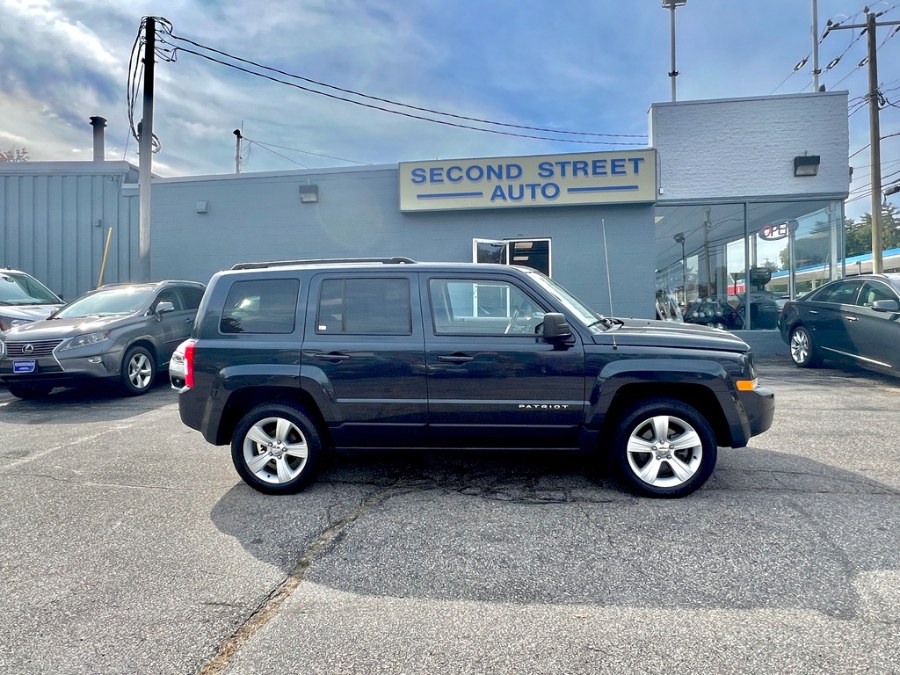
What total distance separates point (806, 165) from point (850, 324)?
547 cm

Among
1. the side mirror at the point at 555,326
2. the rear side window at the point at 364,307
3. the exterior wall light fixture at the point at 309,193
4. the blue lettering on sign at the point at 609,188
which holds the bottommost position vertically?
the side mirror at the point at 555,326

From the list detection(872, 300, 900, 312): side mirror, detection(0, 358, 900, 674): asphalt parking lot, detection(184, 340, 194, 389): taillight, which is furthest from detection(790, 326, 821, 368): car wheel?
detection(184, 340, 194, 389): taillight

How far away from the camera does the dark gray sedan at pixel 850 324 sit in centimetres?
776

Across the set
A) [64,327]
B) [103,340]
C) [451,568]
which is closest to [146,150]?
[64,327]

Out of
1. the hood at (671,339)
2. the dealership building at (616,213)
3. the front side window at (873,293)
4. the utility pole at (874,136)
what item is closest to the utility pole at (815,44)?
the utility pole at (874,136)

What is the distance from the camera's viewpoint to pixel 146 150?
501 inches

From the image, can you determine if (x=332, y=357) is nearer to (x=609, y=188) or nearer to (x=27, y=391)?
(x=27, y=391)

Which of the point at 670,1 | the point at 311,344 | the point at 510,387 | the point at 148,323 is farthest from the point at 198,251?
the point at 670,1

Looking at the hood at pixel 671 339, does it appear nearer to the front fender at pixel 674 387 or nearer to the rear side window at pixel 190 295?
the front fender at pixel 674 387

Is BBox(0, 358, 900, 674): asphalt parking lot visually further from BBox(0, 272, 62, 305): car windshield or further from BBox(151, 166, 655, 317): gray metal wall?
BBox(151, 166, 655, 317): gray metal wall

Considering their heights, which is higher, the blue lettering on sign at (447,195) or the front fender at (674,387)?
the blue lettering on sign at (447,195)

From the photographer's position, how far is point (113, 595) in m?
2.83

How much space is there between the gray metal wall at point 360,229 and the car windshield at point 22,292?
340 cm

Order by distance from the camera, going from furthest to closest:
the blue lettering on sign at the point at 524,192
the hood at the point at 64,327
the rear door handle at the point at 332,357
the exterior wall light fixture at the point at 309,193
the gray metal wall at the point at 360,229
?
the exterior wall light fixture at the point at 309,193 < the gray metal wall at the point at 360,229 < the blue lettering on sign at the point at 524,192 < the hood at the point at 64,327 < the rear door handle at the point at 332,357
